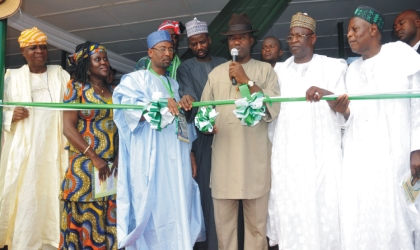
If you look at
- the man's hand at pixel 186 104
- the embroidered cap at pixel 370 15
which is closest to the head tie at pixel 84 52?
the man's hand at pixel 186 104

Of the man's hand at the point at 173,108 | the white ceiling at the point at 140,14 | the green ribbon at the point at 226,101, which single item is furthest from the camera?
the white ceiling at the point at 140,14

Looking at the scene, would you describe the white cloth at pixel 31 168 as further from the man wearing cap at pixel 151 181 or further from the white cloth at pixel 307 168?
the white cloth at pixel 307 168

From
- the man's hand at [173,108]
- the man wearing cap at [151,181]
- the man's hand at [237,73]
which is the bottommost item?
the man wearing cap at [151,181]

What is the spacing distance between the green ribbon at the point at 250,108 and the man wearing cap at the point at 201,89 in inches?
23.9

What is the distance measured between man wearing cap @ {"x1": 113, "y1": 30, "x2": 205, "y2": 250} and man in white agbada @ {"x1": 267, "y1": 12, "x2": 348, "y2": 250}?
2.17 feet

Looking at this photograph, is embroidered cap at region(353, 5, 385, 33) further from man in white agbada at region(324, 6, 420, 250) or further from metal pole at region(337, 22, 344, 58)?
metal pole at region(337, 22, 344, 58)

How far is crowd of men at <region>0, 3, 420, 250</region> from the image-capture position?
3.17m

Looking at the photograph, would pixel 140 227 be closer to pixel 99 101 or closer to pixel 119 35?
pixel 99 101

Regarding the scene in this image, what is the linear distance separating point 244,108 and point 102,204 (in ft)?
4.66

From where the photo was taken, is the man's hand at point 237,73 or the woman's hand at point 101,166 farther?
the woman's hand at point 101,166

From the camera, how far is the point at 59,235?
4.10 meters

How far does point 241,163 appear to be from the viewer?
3.50 metres

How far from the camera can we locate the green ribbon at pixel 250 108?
323 cm

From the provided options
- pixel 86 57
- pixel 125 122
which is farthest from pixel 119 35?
pixel 125 122
